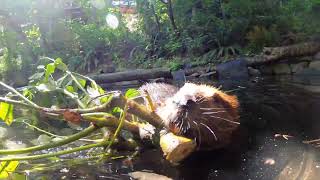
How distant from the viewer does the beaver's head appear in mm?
2711

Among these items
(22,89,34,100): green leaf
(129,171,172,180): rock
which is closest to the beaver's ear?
(129,171,172,180): rock

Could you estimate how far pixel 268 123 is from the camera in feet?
11.6

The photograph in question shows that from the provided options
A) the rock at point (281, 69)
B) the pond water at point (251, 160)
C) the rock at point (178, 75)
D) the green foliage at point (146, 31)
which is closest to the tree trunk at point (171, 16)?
the green foliage at point (146, 31)

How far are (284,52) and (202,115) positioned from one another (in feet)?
24.2

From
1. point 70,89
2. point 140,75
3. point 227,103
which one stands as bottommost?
point 140,75

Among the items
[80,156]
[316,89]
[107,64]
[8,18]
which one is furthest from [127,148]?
[8,18]

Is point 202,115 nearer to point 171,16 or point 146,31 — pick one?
point 171,16

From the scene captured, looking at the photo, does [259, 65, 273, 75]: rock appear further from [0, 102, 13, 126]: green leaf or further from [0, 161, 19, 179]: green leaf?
[0, 161, 19, 179]: green leaf

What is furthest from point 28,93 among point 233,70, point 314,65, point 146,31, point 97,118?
point 146,31

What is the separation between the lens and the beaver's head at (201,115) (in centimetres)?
271

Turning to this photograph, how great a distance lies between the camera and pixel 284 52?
9.46 metres

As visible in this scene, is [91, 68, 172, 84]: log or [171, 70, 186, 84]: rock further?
[91, 68, 172, 84]: log

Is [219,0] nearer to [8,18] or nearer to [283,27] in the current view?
[283,27]

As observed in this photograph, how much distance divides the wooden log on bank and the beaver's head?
22.5ft
